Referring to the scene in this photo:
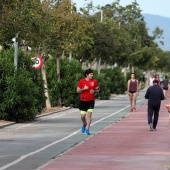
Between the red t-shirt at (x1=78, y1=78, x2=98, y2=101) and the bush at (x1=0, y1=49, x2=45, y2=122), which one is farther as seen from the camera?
the bush at (x1=0, y1=49, x2=45, y2=122)

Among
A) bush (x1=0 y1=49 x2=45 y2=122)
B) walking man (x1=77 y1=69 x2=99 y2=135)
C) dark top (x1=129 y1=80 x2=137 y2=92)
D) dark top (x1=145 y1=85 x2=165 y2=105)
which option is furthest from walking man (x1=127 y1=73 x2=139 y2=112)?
walking man (x1=77 y1=69 x2=99 y2=135)

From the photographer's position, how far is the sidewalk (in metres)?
14.6

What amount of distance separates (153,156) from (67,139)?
5.67 m

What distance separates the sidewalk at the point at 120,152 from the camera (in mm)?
14627

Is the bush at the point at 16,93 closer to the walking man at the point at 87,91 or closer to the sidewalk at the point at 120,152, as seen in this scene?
the sidewalk at the point at 120,152

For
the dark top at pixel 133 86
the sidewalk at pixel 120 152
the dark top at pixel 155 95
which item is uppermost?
the dark top at pixel 133 86

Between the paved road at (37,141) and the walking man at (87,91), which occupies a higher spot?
the walking man at (87,91)

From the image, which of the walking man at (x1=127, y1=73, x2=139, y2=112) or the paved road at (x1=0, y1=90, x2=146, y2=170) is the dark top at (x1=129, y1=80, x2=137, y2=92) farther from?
the paved road at (x1=0, y1=90, x2=146, y2=170)

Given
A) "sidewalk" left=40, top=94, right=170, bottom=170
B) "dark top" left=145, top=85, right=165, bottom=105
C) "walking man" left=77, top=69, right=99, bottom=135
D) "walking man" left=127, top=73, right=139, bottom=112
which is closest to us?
"sidewalk" left=40, top=94, right=170, bottom=170

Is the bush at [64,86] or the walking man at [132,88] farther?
the bush at [64,86]

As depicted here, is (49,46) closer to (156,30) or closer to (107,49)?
(107,49)

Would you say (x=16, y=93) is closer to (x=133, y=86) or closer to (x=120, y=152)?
(x=133, y=86)

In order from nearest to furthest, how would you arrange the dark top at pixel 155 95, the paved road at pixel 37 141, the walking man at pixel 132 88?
the paved road at pixel 37 141, the dark top at pixel 155 95, the walking man at pixel 132 88

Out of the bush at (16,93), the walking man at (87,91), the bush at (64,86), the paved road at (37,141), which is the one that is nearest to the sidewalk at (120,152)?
the paved road at (37,141)
